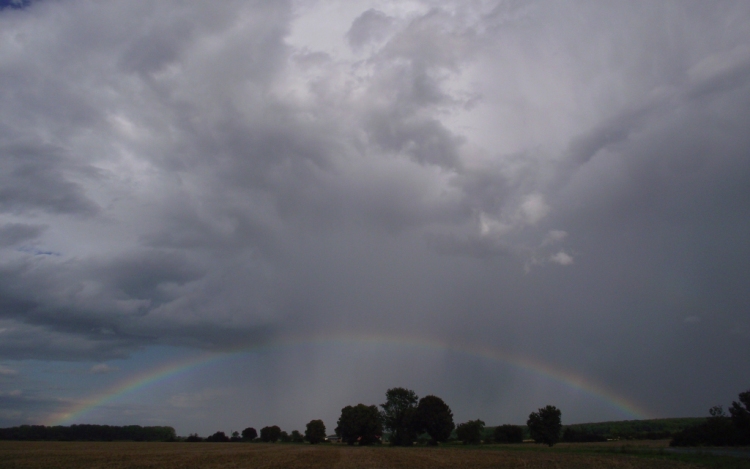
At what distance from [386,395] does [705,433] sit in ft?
278

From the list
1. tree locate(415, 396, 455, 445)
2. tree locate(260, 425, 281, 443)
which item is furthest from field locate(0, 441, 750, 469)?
tree locate(260, 425, 281, 443)

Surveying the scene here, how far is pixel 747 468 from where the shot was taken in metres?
31.0

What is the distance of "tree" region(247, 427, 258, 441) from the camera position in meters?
182

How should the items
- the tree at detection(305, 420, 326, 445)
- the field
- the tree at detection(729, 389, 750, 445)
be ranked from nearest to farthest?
the field, the tree at detection(729, 389, 750, 445), the tree at detection(305, 420, 326, 445)

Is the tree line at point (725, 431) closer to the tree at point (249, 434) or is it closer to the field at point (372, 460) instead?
the field at point (372, 460)

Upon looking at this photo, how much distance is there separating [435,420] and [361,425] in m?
20.7

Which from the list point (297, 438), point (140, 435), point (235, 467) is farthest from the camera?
point (140, 435)

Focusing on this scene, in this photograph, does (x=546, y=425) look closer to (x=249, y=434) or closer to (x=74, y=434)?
(x=249, y=434)

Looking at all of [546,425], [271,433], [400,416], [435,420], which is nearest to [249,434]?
[271,433]

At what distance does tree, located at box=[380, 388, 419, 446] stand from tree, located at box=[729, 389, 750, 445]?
69.9 m

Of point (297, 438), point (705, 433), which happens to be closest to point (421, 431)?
point (705, 433)

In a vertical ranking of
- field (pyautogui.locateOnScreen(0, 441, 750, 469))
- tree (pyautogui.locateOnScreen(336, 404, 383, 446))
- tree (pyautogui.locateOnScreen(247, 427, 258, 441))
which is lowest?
tree (pyautogui.locateOnScreen(247, 427, 258, 441))

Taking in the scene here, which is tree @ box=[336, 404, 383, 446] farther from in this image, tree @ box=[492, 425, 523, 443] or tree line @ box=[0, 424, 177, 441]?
tree line @ box=[0, 424, 177, 441]

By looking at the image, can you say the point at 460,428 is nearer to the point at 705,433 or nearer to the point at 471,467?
the point at 705,433
